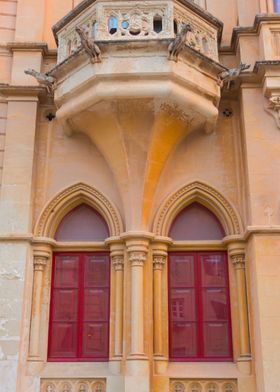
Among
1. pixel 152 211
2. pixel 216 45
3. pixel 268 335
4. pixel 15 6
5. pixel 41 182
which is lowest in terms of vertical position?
pixel 268 335

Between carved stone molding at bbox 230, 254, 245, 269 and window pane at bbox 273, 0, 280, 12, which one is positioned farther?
window pane at bbox 273, 0, 280, 12

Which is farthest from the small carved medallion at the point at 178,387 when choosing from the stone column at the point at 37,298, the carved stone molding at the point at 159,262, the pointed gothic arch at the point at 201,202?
the pointed gothic arch at the point at 201,202

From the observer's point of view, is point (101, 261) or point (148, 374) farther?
point (101, 261)

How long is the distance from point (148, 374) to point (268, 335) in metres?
1.83

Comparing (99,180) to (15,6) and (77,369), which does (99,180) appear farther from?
(15,6)

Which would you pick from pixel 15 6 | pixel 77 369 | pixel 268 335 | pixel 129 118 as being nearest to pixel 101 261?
pixel 77 369

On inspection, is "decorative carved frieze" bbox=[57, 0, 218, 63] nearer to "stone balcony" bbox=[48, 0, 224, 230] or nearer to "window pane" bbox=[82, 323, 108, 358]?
"stone balcony" bbox=[48, 0, 224, 230]

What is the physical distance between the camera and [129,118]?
8773 mm

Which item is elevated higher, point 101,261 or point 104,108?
point 104,108

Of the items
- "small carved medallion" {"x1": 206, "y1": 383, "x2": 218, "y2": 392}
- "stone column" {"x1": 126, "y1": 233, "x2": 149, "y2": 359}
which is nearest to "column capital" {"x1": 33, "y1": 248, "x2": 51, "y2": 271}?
"stone column" {"x1": 126, "y1": 233, "x2": 149, "y2": 359}

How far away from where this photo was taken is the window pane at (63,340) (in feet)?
28.1

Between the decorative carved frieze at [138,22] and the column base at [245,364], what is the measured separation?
16.0ft

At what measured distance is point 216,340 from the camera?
8.52 m

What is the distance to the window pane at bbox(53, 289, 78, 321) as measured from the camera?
8.72 metres
